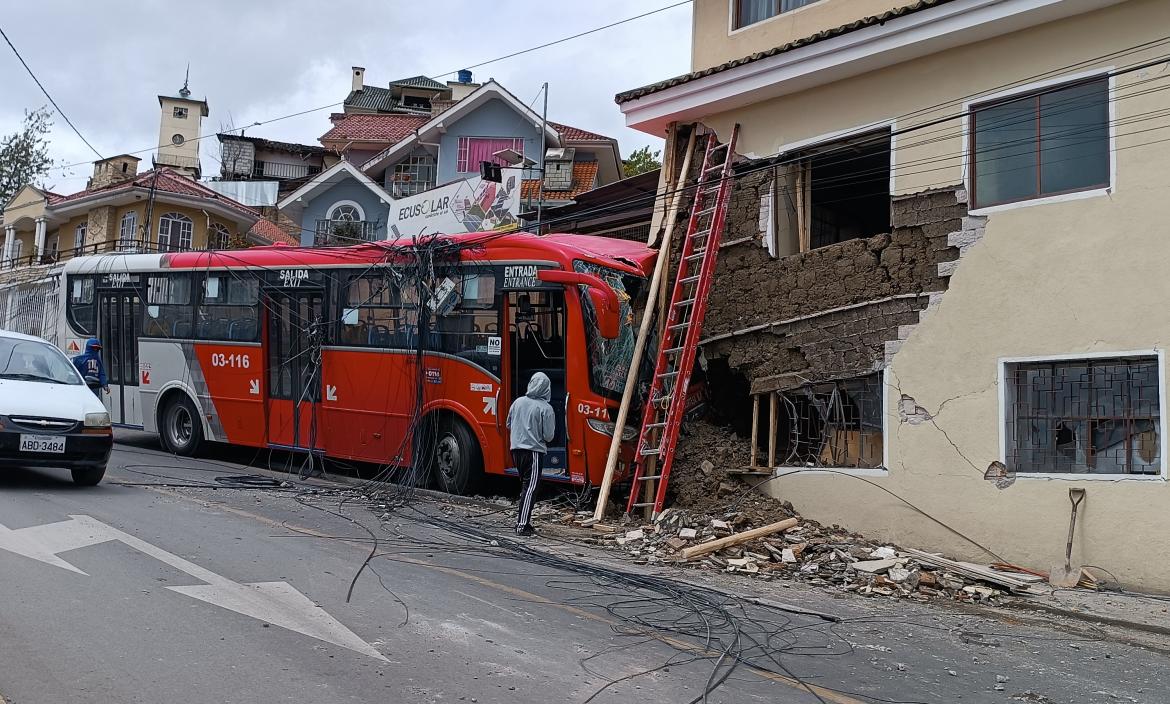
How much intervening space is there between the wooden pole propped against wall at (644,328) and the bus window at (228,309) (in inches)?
237

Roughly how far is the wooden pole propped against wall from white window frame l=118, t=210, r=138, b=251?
27.5 metres

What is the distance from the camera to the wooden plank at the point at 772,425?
35.8 ft

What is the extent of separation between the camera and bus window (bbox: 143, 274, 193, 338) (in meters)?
14.9

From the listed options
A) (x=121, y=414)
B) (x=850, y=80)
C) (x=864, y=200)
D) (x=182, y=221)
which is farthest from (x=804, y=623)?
(x=182, y=221)

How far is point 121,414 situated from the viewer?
1591cm

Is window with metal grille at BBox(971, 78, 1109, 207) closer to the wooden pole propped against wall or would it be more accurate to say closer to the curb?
the wooden pole propped against wall

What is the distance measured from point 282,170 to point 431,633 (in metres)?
49.5

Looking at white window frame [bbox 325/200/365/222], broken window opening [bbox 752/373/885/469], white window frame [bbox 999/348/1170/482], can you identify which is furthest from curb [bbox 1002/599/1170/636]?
white window frame [bbox 325/200/365/222]

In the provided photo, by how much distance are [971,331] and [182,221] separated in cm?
3224

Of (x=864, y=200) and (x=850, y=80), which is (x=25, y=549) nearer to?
(x=850, y=80)

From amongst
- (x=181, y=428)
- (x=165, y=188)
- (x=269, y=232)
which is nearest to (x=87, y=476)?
(x=181, y=428)

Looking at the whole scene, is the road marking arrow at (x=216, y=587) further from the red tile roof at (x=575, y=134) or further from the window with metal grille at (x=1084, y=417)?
the red tile roof at (x=575, y=134)

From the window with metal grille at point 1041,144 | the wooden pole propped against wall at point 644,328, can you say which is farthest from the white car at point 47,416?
the window with metal grille at point 1041,144

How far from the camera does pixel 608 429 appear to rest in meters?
11.1
